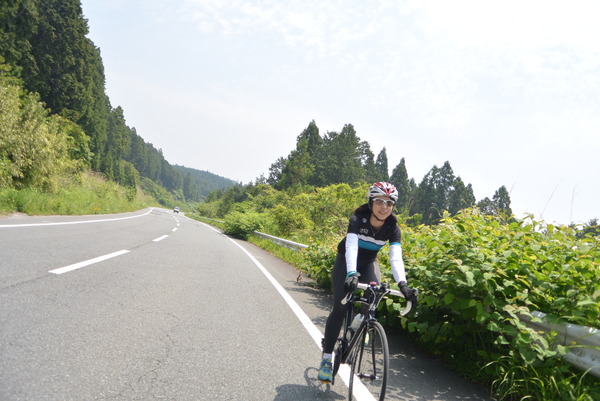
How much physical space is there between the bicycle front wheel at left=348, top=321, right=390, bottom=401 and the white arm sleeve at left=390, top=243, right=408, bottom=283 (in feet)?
1.64

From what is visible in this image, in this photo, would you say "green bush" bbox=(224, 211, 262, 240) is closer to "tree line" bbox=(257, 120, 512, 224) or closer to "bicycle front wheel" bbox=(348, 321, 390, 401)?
"bicycle front wheel" bbox=(348, 321, 390, 401)

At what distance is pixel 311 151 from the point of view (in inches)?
2761

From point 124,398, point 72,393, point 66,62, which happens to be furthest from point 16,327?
point 66,62

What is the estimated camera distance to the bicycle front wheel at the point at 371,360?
2918mm

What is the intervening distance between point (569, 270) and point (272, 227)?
24.1m

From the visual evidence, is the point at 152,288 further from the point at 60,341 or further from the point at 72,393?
the point at 72,393

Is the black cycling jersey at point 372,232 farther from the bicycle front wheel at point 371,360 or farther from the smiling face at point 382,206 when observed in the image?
the bicycle front wheel at point 371,360

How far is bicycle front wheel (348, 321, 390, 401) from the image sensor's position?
2918mm

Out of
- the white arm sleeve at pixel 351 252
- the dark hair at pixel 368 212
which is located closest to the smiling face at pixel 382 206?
the dark hair at pixel 368 212

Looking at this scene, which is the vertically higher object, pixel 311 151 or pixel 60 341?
pixel 311 151

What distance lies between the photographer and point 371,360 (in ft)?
9.99

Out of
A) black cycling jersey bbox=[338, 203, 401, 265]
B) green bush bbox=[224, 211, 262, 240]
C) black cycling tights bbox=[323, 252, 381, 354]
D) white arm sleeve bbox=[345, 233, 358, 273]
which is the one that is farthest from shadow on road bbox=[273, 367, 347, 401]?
green bush bbox=[224, 211, 262, 240]

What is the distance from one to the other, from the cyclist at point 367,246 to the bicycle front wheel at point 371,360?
0.26 metres

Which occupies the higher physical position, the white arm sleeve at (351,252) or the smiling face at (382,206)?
the smiling face at (382,206)
